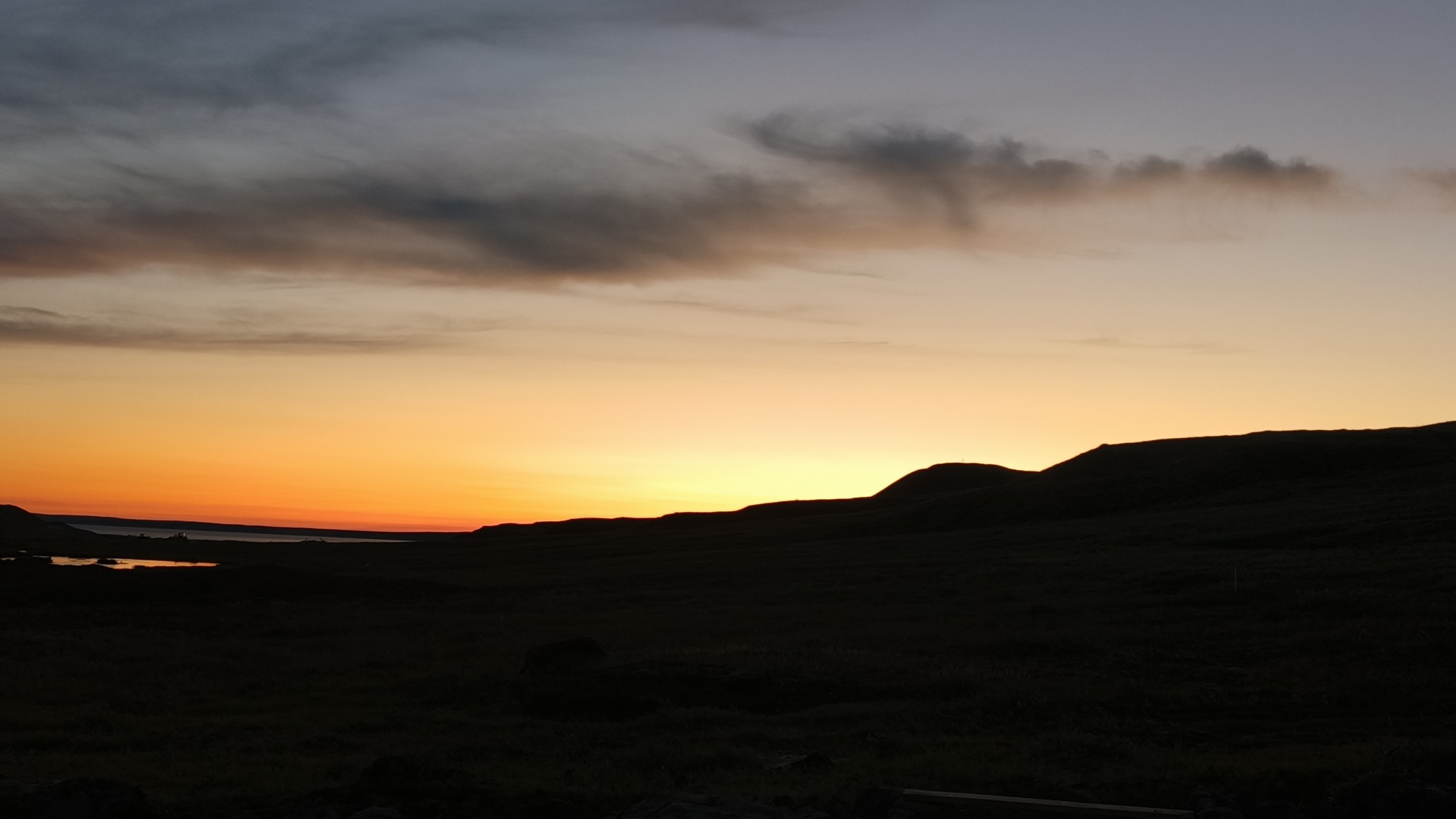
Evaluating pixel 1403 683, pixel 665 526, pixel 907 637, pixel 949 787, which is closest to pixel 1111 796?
pixel 949 787

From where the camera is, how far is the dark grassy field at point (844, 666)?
1714 cm

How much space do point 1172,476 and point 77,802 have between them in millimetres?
79145

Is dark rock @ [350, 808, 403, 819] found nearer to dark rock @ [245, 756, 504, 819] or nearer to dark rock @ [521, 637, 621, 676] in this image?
dark rock @ [245, 756, 504, 819]

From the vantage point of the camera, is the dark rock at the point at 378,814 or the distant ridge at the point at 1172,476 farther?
the distant ridge at the point at 1172,476

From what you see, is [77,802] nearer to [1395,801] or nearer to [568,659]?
[568,659]

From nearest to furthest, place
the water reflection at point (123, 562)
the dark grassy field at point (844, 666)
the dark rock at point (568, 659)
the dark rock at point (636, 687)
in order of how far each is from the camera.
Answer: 1. the dark grassy field at point (844, 666)
2. the dark rock at point (636, 687)
3. the dark rock at point (568, 659)
4. the water reflection at point (123, 562)

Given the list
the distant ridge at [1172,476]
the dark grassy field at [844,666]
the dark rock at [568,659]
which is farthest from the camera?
the distant ridge at [1172,476]

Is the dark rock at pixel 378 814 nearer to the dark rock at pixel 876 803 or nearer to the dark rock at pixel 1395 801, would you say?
the dark rock at pixel 876 803

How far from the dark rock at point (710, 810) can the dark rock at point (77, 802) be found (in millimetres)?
6101

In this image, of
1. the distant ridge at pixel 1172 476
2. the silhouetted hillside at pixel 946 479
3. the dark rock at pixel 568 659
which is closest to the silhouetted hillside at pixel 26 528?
the distant ridge at pixel 1172 476

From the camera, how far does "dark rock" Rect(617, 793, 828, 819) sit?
534 inches

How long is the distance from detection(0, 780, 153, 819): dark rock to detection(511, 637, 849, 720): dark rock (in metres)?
9.49

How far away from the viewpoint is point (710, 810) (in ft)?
45.0

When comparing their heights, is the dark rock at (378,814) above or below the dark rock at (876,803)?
below
